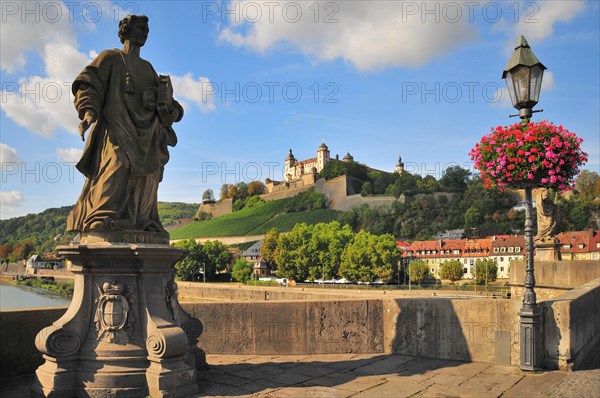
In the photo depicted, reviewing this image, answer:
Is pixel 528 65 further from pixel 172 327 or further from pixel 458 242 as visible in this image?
pixel 458 242

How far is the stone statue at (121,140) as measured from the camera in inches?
221

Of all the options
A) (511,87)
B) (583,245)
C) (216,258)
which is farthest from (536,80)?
(216,258)

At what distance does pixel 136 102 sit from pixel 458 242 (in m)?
89.9

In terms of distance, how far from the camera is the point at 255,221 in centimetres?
12712

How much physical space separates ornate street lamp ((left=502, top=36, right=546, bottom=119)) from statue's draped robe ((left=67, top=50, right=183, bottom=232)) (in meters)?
Answer: 4.75

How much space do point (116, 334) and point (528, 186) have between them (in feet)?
18.3

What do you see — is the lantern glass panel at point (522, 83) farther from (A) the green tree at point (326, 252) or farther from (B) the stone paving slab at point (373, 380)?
(A) the green tree at point (326, 252)

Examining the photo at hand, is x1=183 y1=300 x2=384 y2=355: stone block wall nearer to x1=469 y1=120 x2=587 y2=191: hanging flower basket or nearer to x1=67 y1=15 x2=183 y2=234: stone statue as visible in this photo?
x1=67 y1=15 x2=183 y2=234: stone statue

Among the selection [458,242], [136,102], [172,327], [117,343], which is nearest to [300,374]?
[172,327]

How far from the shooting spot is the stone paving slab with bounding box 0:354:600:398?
546 cm

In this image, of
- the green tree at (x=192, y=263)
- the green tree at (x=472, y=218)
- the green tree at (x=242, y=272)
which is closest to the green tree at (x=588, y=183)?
the green tree at (x=472, y=218)

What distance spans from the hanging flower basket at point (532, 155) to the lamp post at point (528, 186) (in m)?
0.27

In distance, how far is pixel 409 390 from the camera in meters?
5.64

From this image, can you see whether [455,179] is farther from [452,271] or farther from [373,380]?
[373,380]
